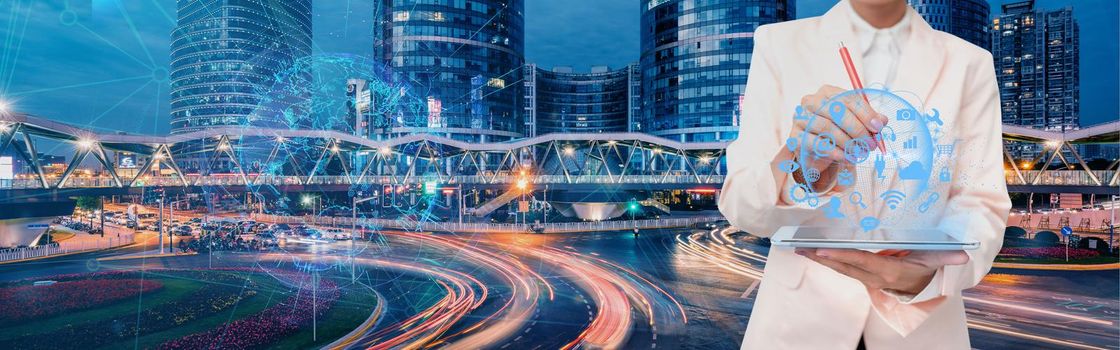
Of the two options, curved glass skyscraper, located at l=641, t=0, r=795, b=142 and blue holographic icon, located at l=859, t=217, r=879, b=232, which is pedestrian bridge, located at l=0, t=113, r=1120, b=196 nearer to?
curved glass skyscraper, located at l=641, t=0, r=795, b=142

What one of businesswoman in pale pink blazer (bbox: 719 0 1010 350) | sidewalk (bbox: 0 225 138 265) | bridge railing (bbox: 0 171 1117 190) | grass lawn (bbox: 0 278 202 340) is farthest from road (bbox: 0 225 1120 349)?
businesswoman in pale pink blazer (bbox: 719 0 1010 350)

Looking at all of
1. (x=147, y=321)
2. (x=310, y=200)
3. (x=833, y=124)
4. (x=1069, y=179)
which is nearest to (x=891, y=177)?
(x=833, y=124)

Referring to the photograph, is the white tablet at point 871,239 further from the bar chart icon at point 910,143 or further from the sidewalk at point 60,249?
the sidewalk at point 60,249

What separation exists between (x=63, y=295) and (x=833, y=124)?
107 feet

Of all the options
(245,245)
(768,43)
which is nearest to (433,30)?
(245,245)

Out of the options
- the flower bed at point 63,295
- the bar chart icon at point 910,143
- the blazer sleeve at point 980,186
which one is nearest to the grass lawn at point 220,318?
the flower bed at point 63,295

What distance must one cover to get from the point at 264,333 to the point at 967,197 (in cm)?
2157

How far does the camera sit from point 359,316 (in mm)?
22094

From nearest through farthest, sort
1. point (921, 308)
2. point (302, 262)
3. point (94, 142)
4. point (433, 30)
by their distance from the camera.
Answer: point (921, 308) → point (302, 262) → point (94, 142) → point (433, 30)

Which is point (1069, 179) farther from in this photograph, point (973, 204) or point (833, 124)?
point (833, 124)

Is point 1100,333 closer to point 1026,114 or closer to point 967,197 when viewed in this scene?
point 967,197

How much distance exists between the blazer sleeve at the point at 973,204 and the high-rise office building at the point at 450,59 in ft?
301

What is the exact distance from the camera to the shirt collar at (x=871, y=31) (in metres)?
2.48

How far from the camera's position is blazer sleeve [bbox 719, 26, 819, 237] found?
2.25 metres
